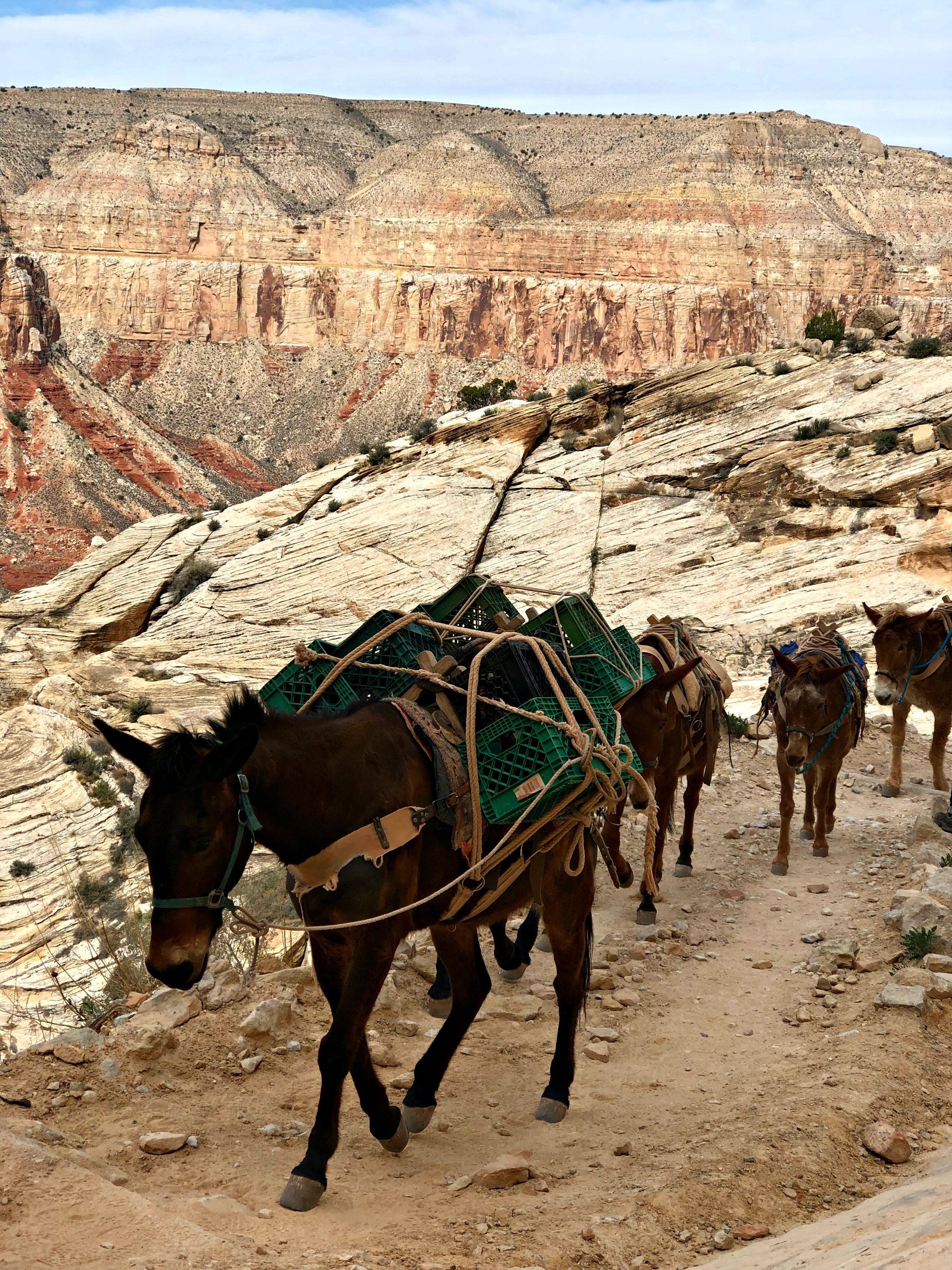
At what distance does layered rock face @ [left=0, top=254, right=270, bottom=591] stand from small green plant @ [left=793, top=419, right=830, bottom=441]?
47.6m

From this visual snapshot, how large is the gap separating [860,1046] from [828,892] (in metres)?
3.71

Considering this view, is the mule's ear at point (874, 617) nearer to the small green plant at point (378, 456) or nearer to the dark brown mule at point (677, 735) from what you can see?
the dark brown mule at point (677, 735)

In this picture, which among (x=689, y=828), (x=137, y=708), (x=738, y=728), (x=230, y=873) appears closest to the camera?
(x=230, y=873)

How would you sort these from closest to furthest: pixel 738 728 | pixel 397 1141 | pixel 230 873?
1. pixel 230 873
2. pixel 397 1141
3. pixel 738 728

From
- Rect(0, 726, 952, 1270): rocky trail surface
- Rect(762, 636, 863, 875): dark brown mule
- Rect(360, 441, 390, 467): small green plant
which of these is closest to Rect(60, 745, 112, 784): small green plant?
Rect(360, 441, 390, 467): small green plant

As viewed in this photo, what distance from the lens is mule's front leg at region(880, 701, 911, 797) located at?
13.7m

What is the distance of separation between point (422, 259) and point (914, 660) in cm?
10028

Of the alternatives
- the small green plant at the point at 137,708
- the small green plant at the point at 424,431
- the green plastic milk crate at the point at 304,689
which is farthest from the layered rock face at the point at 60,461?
the green plastic milk crate at the point at 304,689

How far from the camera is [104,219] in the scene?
352 feet

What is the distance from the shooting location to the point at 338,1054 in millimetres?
4809

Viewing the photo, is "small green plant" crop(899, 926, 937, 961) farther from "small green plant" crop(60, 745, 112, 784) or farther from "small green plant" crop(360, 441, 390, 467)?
"small green plant" crop(360, 441, 390, 467)

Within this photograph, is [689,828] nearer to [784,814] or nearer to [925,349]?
[784,814]

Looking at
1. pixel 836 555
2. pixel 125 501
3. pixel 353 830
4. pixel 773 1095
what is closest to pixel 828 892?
pixel 773 1095

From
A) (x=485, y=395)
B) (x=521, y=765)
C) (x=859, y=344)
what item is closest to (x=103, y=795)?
(x=521, y=765)
